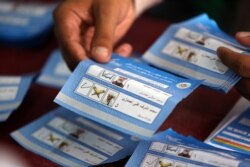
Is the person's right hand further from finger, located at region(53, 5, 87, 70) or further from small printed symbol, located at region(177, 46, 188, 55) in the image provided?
small printed symbol, located at region(177, 46, 188, 55)

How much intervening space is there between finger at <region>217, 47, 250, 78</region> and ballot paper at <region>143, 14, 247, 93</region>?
0.01 m

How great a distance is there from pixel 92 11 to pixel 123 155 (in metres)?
0.28

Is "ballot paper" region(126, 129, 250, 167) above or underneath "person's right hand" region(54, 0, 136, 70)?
underneath

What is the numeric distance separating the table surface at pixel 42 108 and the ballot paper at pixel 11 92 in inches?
0.8

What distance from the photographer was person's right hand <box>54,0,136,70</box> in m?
0.65

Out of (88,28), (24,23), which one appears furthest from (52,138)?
(24,23)

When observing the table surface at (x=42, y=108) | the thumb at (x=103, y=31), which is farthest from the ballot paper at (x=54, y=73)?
the thumb at (x=103, y=31)

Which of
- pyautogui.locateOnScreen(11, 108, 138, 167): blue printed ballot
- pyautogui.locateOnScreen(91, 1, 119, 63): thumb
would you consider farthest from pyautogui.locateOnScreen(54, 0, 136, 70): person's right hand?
pyautogui.locateOnScreen(11, 108, 138, 167): blue printed ballot

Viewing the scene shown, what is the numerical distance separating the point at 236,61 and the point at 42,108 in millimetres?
321

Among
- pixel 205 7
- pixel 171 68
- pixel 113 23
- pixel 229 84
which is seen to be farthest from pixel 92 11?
pixel 205 7

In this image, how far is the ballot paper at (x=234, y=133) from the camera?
59 centimetres

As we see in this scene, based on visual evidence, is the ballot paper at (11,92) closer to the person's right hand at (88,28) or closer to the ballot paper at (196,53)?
the person's right hand at (88,28)

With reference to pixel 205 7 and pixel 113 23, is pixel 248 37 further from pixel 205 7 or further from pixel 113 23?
pixel 205 7

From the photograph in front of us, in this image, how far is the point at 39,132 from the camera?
2.11 feet
